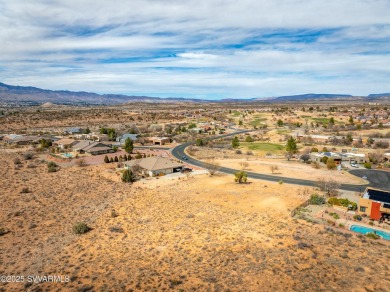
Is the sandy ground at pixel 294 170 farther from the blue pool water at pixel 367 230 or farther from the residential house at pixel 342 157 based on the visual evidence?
the blue pool water at pixel 367 230

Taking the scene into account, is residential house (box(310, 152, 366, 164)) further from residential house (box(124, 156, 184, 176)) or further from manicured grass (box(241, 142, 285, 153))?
residential house (box(124, 156, 184, 176))

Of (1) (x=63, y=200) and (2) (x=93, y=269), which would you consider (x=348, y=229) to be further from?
(1) (x=63, y=200)

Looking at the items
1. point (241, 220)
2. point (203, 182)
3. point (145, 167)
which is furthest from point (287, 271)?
point (145, 167)

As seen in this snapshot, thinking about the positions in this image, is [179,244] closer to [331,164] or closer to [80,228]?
[80,228]

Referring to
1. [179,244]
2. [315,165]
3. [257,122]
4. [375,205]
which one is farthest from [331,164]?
[257,122]

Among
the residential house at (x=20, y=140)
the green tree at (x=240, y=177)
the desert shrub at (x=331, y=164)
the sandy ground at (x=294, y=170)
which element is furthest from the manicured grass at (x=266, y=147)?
the residential house at (x=20, y=140)

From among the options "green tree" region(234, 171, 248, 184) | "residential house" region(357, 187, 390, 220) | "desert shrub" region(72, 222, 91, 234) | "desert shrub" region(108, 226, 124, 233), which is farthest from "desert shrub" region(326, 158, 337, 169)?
"desert shrub" region(72, 222, 91, 234)
